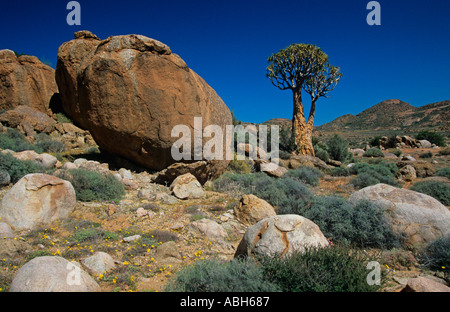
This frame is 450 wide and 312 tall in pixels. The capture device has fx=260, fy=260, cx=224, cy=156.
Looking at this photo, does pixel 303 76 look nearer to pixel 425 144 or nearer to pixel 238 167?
pixel 238 167

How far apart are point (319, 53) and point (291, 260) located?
15145mm

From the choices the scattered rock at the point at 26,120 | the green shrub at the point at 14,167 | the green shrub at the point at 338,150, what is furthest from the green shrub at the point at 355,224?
the green shrub at the point at 338,150

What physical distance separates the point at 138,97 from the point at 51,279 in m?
5.13

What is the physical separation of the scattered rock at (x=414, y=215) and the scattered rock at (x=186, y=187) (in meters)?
4.10

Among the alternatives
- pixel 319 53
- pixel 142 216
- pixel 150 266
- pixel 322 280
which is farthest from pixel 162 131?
pixel 319 53

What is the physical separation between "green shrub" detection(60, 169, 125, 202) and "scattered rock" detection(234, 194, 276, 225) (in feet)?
9.38

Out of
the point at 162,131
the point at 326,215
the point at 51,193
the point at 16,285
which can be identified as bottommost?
the point at 16,285

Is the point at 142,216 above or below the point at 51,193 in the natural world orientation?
below

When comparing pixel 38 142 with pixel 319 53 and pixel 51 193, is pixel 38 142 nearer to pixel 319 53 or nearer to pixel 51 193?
pixel 51 193

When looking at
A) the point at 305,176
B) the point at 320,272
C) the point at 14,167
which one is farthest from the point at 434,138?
the point at 14,167

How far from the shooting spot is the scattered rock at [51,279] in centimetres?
241

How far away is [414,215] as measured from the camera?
4.52 meters

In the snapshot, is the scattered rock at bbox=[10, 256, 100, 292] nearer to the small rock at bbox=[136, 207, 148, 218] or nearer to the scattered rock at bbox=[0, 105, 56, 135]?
the small rock at bbox=[136, 207, 148, 218]
